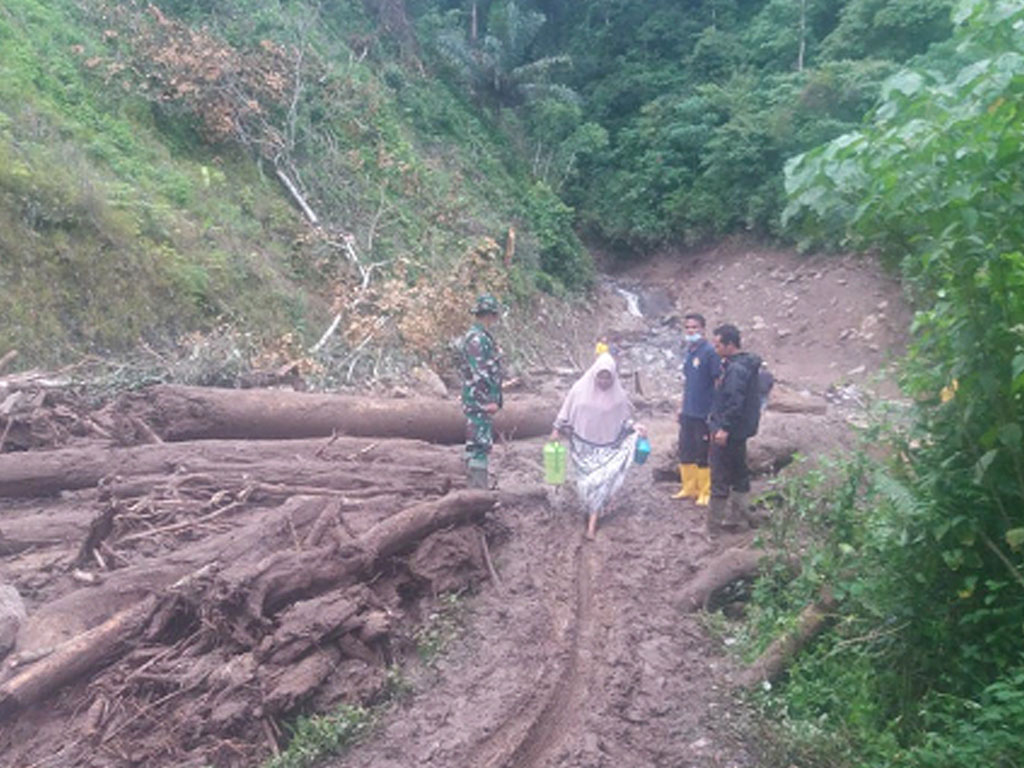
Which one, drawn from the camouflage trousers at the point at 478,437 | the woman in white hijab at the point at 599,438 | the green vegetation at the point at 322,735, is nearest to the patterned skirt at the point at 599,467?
the woman in white hijab at the point at 599,438

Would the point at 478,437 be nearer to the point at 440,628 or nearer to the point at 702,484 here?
the point at 440,628

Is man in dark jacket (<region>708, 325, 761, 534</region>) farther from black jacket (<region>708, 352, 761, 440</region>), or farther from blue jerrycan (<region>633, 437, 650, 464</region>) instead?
blue jerrycan (<region>633, 437, 650, 464</region>)

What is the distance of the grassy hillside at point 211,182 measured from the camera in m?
10.4

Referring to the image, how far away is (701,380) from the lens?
8109mm

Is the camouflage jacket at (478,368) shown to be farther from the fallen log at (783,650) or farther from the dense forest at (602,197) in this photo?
the fallen log at (783,650)

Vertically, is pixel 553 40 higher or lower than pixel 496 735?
higher

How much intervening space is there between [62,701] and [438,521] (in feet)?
9.14

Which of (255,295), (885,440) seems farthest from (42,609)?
(255,295)

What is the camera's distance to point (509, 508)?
811 cm

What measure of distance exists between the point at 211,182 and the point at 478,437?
9026mm

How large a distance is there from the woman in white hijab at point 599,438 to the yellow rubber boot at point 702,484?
0.83 meters

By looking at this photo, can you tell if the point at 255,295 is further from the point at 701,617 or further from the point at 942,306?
the point at 942,306

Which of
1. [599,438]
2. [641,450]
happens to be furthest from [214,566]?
[641,450]

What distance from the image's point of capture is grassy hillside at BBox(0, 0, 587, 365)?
10438 millimetres
